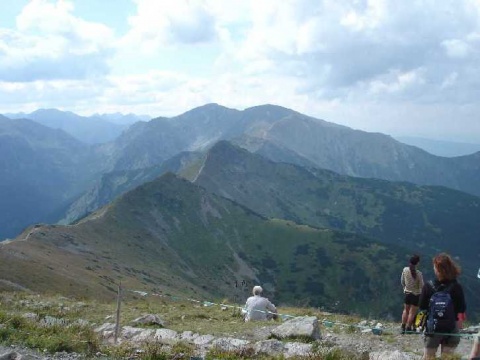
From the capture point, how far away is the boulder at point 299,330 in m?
15.0

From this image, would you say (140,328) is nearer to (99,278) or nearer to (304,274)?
(99,278)

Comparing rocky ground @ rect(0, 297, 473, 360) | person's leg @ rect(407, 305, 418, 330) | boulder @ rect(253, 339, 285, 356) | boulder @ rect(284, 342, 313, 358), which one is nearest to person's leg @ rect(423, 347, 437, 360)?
rocky ground @ rect(0, 297, 473, 360)

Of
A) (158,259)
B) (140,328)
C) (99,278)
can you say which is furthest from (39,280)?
(158,259)

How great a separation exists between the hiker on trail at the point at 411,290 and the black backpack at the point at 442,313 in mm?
6877

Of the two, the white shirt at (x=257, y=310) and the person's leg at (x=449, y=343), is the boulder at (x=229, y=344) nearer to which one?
the white shirt at (x=257, y=310)

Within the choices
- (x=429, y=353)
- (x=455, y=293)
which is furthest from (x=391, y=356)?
(x=455, y=293)

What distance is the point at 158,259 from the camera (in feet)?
436

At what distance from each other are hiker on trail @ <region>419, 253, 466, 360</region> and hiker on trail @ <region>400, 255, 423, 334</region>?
22.0 feet

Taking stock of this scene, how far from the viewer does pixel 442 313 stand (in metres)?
10.6

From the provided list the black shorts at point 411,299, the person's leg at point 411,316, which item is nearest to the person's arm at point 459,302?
the person's leg at point 411,316

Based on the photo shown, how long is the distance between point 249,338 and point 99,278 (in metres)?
58.4

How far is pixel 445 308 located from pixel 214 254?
15926 cm

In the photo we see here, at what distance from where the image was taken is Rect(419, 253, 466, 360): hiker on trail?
10633mm

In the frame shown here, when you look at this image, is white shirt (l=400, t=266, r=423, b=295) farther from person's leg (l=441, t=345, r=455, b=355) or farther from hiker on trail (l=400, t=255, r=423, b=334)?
person's leg (l=441, t=345, r=455, b=355)
